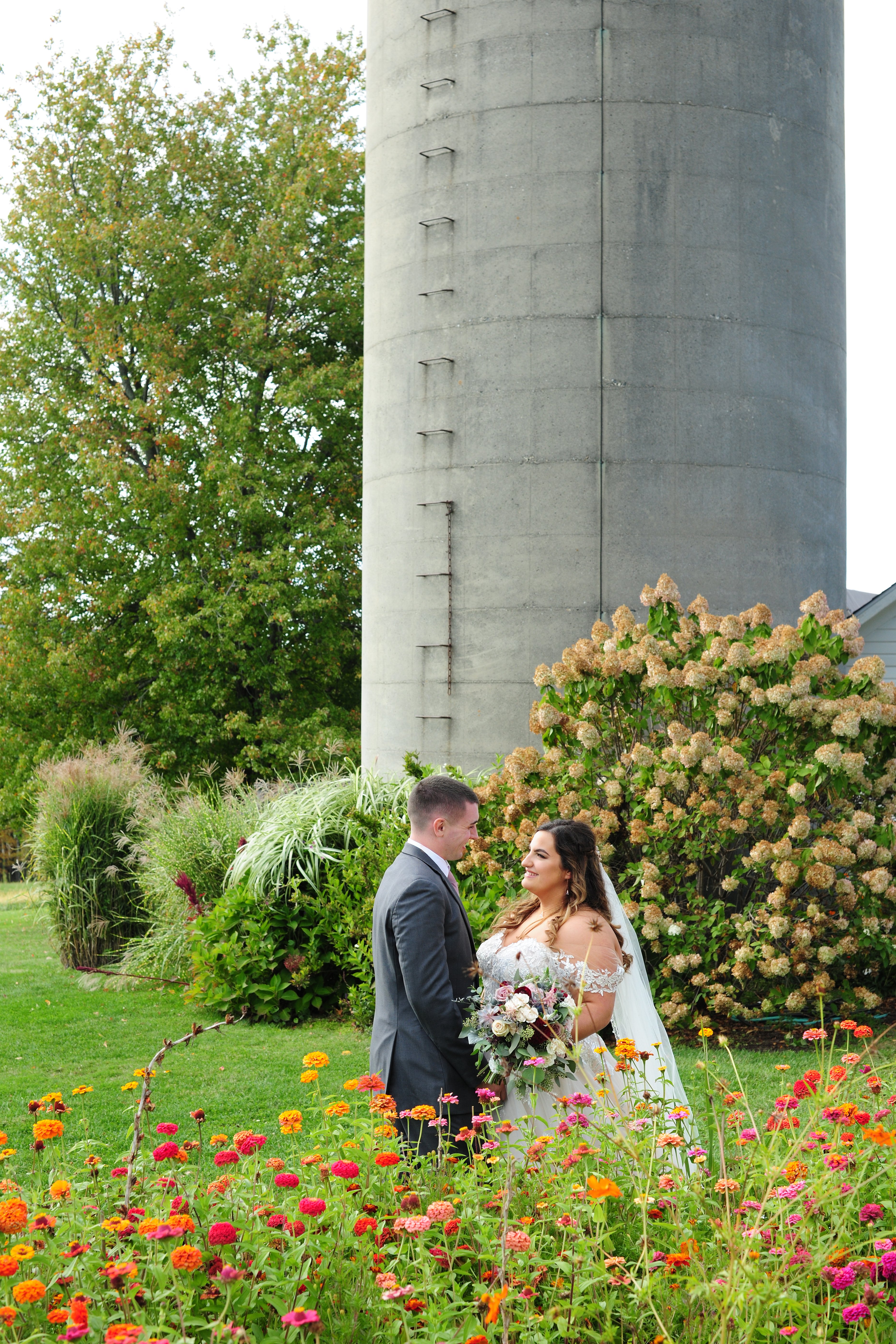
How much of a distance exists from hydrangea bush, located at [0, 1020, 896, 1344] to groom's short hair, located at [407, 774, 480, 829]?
1159mm

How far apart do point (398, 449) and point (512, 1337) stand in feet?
32.2

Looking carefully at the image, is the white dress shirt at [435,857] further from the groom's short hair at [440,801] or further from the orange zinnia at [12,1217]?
the orange zinnia at [12,1217]

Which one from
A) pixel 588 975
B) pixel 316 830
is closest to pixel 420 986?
pixel 588 975

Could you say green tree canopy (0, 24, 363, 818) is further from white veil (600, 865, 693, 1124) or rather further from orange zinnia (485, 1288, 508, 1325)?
orange zinnia (485, 1288, 508, 1325)

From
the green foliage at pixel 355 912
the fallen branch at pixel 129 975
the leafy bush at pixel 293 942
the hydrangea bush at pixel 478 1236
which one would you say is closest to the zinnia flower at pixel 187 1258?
the hydrangea bush at pixel 478 1236

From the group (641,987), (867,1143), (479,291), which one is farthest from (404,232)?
(867,1143)

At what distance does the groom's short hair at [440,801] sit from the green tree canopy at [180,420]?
14697 millimetres

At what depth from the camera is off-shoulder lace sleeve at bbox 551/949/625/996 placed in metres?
4.25

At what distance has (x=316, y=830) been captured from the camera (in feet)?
32.0

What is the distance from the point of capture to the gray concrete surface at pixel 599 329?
10773mm

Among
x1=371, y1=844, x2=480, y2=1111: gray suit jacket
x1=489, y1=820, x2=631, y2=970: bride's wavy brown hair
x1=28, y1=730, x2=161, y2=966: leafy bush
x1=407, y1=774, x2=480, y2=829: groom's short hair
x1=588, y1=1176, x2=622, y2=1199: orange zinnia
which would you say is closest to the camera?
x1=588, y1=1176, x2=622, y2=1199: orange zinnia

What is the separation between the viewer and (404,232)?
460 inches

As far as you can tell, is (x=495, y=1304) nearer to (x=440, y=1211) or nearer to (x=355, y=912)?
(x=440, y=1211)

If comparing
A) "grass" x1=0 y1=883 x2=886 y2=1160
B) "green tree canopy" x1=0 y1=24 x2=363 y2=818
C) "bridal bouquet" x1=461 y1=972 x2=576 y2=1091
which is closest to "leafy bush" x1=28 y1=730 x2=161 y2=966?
"grass" x1=0 y1=883 x2=886 y2=1160
